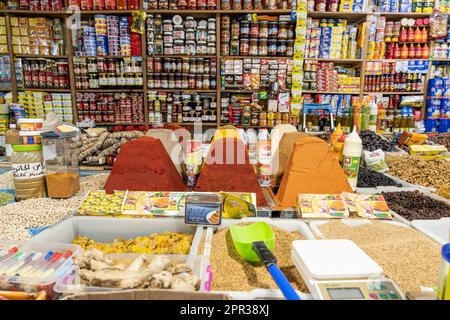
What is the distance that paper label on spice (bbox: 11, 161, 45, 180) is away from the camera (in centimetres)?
137

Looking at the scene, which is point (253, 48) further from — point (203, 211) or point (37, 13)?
point (203, 211)

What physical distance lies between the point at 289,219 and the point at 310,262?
0.50 meters

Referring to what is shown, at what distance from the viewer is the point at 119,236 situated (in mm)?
1232

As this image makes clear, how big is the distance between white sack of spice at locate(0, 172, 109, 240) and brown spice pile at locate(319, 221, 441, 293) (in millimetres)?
1043

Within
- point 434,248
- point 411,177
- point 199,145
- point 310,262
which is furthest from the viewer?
point 411,177

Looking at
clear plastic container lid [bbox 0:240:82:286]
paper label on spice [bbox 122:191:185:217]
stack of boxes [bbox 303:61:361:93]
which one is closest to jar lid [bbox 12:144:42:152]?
paper label on spice [bbox 122:191:185:217]

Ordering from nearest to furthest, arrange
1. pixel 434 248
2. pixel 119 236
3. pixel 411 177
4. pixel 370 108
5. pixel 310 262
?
pixel 310 262 < pixel 434 248 < pixel 119 236 < pixel 411 177 < pixel 370 108

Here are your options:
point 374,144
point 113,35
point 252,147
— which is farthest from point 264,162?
point 113,35

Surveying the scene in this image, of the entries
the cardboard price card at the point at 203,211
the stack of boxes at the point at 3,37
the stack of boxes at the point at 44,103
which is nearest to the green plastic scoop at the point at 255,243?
the cardboard price card at the point at 203,211

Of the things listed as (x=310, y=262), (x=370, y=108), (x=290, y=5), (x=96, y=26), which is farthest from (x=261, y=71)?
(x=310, y=262)

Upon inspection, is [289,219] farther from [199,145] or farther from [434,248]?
[199,145]

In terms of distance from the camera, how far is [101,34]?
372 centimetres

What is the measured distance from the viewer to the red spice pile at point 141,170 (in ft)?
4.57
